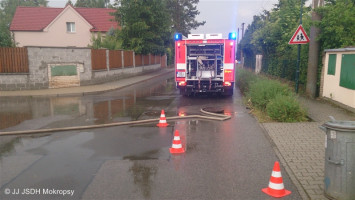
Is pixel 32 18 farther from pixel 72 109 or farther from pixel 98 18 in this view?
pixel 72 109

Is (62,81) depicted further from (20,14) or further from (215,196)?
(20,14)

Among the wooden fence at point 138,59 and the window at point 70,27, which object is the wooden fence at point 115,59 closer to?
the wooden fence at point 138,59

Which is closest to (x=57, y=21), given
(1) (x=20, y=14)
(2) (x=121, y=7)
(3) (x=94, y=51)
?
(1) (x=20, y=14)

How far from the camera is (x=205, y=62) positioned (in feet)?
49.6

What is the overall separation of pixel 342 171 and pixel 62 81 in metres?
17.8

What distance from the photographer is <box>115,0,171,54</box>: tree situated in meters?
29.0

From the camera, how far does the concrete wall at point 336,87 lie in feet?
34.0

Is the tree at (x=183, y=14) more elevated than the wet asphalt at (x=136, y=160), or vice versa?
the tree at (x=183, y=14)

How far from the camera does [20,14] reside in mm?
42094

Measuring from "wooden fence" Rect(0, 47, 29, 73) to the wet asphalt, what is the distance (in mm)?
7900

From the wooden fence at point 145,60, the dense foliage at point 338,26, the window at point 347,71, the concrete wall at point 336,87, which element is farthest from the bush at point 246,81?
the wooden fence at point 145,60

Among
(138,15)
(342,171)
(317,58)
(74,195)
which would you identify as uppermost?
(138,15)

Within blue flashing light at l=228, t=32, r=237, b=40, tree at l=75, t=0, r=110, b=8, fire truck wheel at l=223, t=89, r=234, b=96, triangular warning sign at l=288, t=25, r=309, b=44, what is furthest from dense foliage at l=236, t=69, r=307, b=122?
tree at l=75, t=0, r=110, b=8

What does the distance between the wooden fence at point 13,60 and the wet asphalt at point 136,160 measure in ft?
25.9
